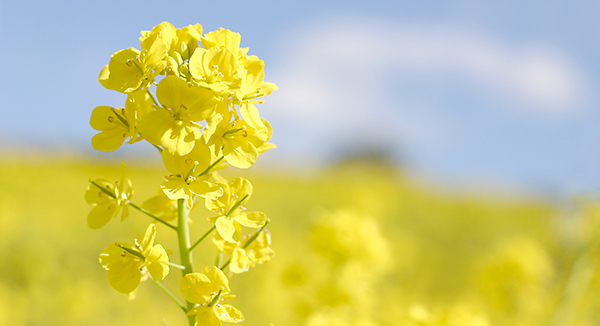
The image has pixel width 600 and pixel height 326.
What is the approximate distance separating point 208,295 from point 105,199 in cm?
32

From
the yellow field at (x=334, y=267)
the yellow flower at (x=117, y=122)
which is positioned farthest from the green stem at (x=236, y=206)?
the yellow field at (x=334, y=267)

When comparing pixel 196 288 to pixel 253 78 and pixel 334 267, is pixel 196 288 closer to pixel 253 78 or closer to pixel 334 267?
pixel 253 78

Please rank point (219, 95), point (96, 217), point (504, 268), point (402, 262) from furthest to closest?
point (402, 262)
point (504, 268)
point (96, 217)
point (219, 95)

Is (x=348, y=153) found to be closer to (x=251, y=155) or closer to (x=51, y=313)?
(x=51, y=313)

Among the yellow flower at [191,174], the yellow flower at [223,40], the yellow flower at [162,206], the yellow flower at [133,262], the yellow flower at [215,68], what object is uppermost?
the yellow flower at [223,40]

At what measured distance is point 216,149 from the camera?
0.78 metres

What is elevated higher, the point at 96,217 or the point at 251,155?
the point at 251,155

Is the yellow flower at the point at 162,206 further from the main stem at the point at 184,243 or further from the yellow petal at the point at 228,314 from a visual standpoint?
the yellow petal at the point at 228,314

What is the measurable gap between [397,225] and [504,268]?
20.1 ft

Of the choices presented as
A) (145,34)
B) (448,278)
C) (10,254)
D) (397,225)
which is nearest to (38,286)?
(10,254)

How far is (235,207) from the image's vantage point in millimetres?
805

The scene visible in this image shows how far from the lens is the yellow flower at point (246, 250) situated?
87cm

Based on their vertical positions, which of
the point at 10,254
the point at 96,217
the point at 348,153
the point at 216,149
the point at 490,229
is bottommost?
the point at 10,254

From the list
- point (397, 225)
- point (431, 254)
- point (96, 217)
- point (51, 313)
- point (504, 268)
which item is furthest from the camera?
point (397, 225)
